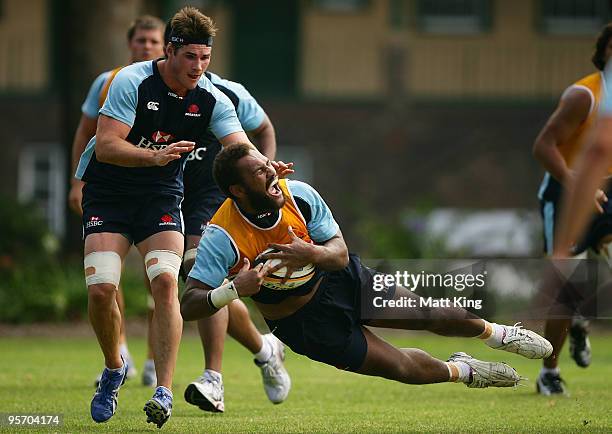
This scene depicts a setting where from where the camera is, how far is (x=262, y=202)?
278 inches

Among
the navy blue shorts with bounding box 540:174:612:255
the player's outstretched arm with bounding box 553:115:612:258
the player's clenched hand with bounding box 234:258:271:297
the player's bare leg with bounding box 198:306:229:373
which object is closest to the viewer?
the player's outstretched arm with bounding box 553:115:612:258

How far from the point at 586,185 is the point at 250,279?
2.43m

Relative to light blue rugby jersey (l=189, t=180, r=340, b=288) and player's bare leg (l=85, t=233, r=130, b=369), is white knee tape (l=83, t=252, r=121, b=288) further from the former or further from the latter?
light blue rugby jersey (l=189, t=180, r=340, b=288)

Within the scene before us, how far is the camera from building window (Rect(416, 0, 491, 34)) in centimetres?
2678

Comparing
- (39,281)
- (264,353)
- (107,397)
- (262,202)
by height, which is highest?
(262,202)

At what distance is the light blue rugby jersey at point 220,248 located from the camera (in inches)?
281

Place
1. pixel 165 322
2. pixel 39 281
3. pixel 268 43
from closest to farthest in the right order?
pixel 165 322 → pixel 39 281 → pixel 268 43

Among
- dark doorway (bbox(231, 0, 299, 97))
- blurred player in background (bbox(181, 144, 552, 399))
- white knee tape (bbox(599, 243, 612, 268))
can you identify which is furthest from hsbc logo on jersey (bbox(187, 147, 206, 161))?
dark doorway (bbox(231, 0, 299, 97))

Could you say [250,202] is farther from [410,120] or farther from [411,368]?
[410,120]

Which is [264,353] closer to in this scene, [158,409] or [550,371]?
[550,371]

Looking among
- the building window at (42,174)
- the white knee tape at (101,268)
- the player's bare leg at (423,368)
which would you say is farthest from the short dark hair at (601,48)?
the building window at (42,174)

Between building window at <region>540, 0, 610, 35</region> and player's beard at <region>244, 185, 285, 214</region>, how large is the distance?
817 inches

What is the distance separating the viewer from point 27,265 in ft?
61.4

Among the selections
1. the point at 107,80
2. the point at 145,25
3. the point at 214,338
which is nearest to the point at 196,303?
the point at 214,338
